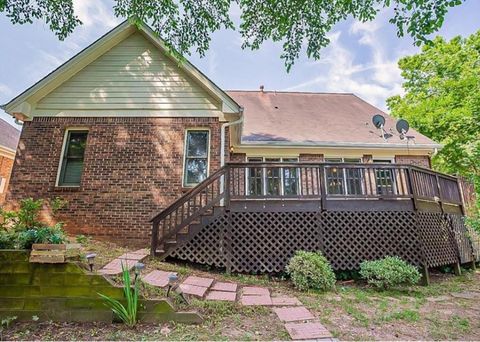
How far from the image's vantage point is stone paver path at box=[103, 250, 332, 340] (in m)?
3.19

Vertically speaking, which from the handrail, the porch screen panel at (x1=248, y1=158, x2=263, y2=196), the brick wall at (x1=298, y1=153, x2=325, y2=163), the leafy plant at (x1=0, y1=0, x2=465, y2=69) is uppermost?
the leafy plant at (x1=0, y1=0, x2=465, y2=69)

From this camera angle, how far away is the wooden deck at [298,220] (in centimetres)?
573

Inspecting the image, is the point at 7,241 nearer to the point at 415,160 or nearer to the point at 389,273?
the point at 389,273

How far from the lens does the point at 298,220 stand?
604cm

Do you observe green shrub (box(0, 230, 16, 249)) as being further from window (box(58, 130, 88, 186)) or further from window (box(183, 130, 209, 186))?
window (box(183, 130, 209, 186))

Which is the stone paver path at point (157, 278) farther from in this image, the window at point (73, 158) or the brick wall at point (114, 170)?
the window at point (73, 158)

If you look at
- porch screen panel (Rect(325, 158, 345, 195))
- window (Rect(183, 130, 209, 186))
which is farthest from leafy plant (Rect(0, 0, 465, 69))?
porch screen panel (Rect(325, 158, 345, 195))

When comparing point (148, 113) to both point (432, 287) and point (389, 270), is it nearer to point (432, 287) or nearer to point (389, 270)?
→ point (389, 270)

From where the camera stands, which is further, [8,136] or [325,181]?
[8,136]

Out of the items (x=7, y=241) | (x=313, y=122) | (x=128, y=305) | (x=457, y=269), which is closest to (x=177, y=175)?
(x=7, y=241)

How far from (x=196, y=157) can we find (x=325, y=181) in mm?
3631

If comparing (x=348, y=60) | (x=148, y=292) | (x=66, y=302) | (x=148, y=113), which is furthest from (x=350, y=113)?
(x=66, y=302)

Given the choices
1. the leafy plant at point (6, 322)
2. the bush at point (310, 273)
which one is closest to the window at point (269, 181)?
the bush at point (310, 273)

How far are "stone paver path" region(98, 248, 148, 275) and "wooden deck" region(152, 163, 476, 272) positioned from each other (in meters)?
0.43
